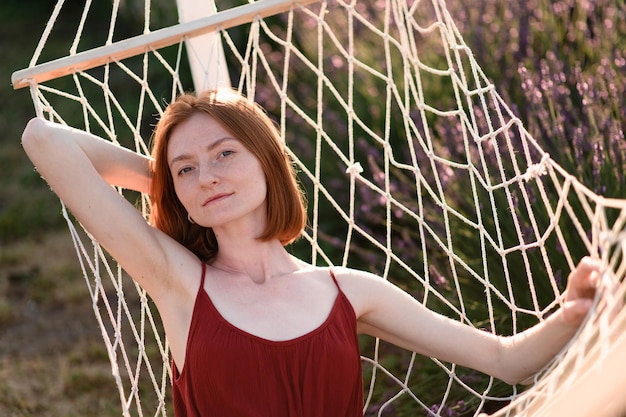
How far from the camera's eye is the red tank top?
1700 mm

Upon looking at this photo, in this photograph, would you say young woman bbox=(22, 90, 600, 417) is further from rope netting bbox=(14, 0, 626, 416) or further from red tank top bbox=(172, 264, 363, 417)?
rope netting bbox=(14, 0, 626, 416)

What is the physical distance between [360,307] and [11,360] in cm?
170

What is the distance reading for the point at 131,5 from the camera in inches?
205

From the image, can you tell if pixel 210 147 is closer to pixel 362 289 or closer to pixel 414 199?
pixel 362 289

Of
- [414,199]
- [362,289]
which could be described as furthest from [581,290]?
[414,199]

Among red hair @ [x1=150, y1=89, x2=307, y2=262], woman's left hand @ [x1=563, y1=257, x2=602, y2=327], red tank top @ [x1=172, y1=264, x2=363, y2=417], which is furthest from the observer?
red hair @ [x1=150, y1=89, x2=307, y2=262]

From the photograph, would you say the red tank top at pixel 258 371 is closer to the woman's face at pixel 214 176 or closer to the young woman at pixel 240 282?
the young woman at pixel 240 282

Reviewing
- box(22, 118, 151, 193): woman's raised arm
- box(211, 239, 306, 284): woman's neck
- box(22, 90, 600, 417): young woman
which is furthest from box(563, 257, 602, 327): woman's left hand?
box(22, 118, 151, 193): woman's raised arm

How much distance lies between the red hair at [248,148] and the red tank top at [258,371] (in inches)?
6.6

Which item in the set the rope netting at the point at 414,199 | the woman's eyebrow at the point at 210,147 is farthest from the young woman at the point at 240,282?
the rope netting at the point at 414,199

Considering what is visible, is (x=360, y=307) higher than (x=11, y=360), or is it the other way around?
(x=360, y=307)

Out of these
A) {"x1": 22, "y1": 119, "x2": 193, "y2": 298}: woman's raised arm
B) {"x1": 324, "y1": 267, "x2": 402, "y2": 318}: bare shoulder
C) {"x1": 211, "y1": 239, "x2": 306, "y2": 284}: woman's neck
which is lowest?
{"x1": 324, "y1": 267, "x2": 402, "y2": 318}: bare shoulder

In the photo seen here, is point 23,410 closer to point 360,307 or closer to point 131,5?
point 360,307

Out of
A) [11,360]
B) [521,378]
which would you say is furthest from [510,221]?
[11,360]
